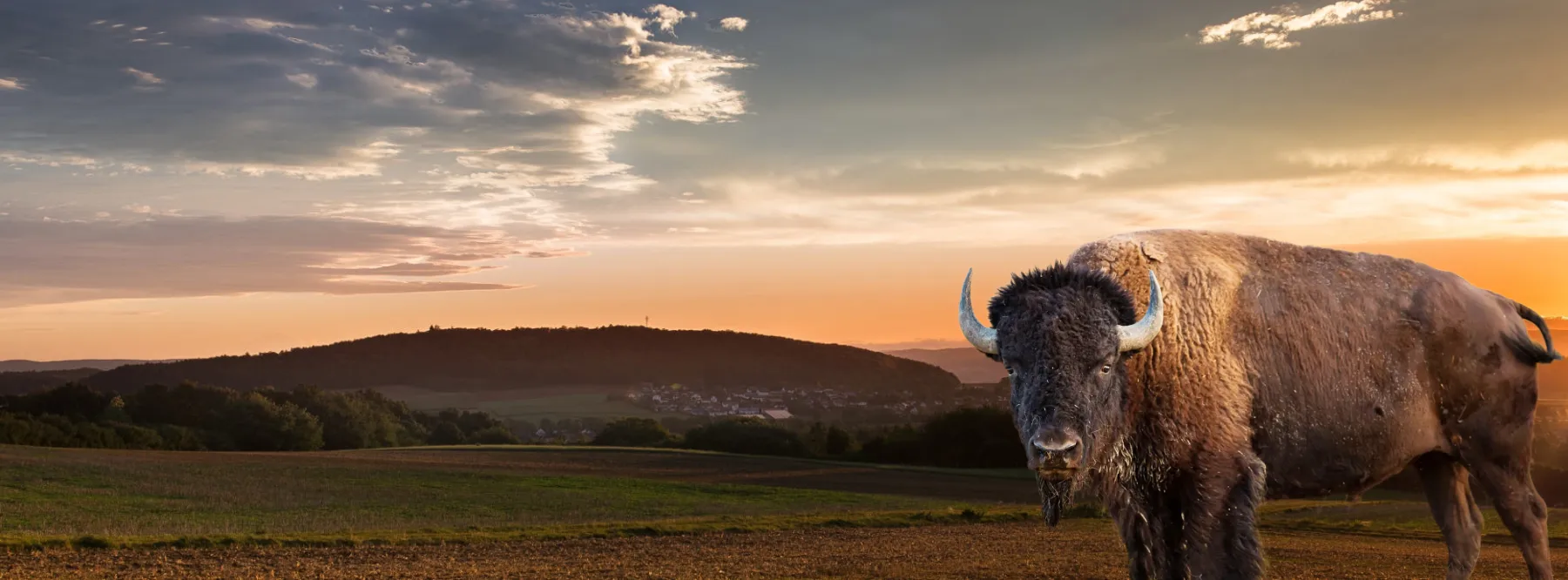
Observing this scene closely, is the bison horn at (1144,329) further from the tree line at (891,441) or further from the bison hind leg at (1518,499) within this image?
the tree line at (891,441)

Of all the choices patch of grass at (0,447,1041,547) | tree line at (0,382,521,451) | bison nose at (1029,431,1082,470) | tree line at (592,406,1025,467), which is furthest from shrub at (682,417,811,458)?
bison nose at (1029,431,1082,470)

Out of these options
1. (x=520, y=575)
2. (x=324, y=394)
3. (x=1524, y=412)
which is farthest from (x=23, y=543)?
(x=324, y=394)

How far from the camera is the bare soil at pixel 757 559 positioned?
23.7m

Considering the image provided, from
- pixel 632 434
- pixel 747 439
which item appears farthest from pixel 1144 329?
pixel 632 434

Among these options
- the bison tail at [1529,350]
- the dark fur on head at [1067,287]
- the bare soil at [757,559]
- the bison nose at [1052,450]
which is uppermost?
the dark fur on head at [1067,287]

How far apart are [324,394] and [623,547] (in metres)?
101

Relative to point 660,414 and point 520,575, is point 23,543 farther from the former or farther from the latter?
point 660,414

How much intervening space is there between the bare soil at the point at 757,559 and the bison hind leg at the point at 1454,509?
11.1 m

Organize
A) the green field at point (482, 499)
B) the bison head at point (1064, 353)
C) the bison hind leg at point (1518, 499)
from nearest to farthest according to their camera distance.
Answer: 1. the bison head at point (1064, 353)
2. the bison hind leg at point (1518, 499)
3. the green field at point (482, 499)

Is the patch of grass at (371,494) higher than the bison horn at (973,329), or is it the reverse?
the bison horn at (973,329)

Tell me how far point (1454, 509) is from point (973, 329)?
6.15m

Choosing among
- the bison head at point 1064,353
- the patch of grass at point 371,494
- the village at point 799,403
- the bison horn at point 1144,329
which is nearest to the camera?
the bison head at point 1064,353

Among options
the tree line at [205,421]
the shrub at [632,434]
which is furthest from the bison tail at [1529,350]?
the shrub at [632,434]

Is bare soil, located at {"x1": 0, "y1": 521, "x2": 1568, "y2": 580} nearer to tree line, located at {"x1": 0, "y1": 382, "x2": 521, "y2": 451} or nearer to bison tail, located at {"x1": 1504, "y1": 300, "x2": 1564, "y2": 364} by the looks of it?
bison tail, located at {"x1": 1504, "y1": 300, "x2": 1564, "y2": 364}
